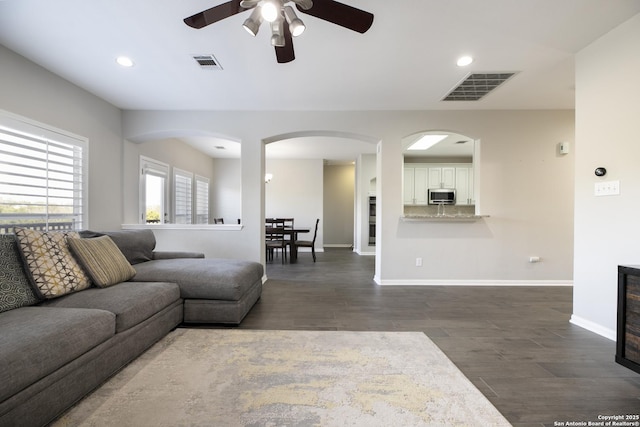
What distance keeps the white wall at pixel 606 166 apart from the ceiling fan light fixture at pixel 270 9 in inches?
113

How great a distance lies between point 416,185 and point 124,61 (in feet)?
21.8

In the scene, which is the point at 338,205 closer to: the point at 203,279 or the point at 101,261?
the point at 203,279

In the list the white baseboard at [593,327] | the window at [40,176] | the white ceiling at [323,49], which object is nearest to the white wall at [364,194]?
the white ceiling at [323,49]

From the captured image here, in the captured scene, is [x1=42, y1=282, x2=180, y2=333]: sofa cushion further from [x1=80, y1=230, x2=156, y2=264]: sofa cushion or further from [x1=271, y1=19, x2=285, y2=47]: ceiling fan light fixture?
[x1=271, y1=19, x2=285, y2=47]: ceiling fan light fixture

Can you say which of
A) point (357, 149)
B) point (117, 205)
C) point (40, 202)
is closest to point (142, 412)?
point (40, 202)

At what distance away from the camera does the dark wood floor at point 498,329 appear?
1706mm

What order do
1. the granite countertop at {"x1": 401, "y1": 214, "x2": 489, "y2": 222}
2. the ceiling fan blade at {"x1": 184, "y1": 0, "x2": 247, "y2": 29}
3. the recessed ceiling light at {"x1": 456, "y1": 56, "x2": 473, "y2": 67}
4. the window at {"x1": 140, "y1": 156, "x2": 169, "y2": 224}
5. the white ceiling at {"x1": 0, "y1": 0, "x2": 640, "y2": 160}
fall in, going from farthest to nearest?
the window at {"x1": 140, "y1": 156, "x2": 169, "y2": 224}
the granite countertop at {"x1": 401, "y1": 214, "x2": 489, "y2": 222}
the recessed ceiling light at {"x1": 456, "y1": 56, "x2": 473, "y2": 67}
the white ceiling at {"x1": 0, "y1": 0, "x2": 640, "y2": 160}
the ceiling fan blade at {"x1": 184, "y1": 0, "x2": 247, "y2": 29}

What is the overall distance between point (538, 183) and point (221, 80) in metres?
4.71

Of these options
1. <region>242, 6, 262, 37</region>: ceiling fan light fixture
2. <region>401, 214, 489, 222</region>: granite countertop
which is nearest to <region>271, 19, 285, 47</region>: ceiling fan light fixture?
<region>242, 6, 262, 37</region>: ceiling fan light fixture

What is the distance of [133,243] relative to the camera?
328cm

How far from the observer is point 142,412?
154 centimetres

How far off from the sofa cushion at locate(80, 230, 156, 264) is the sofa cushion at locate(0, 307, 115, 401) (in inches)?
51.9

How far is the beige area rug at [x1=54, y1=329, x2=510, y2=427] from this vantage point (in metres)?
1.50

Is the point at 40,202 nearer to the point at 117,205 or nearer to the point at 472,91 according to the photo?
the point at 117,205
